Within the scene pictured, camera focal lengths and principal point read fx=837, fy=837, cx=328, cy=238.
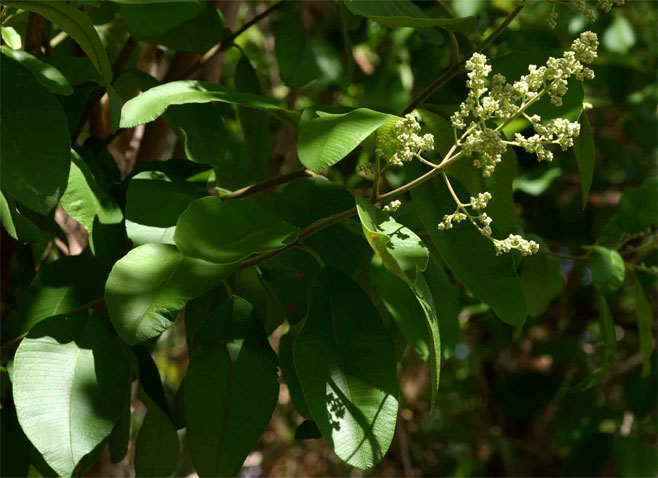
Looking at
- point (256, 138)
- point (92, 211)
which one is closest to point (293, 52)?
point (256, 138)

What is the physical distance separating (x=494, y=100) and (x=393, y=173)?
1.96ft

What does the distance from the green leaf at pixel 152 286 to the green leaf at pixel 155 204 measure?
0.18 ft

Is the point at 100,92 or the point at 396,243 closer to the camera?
the point at 396,243

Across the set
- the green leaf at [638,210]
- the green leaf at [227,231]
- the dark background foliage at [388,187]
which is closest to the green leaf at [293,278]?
the dark background foliage at [388,187]

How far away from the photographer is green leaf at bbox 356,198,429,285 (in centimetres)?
58

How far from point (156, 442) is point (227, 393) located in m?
0.16

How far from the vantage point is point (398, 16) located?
630 millimetres

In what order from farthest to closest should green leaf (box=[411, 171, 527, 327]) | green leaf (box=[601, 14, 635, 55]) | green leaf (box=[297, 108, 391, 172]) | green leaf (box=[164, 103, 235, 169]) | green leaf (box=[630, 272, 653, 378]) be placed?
green leaf (box=[601, 14, 635, 55]), green leaf (box=[630, 272, 653, 378]), green leaf (box=[164, 103, 235, 169]), green leaf (box=[411, 171, 527, 327]), green leaf (box=[297, 108, 391, 172])

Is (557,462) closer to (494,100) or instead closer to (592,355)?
(592,355)

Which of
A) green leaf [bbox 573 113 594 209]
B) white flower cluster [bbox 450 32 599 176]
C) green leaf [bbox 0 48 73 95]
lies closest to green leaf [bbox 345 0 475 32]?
white flower cluster [bbox 450 32 599 176]

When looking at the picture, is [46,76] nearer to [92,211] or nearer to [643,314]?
[92,211]

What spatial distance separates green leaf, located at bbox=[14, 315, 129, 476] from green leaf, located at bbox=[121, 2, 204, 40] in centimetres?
27

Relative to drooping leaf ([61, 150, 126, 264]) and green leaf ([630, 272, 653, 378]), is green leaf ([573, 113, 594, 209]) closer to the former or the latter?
green leaf ([630, 272, 653, 378])

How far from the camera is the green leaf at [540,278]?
1.03m
